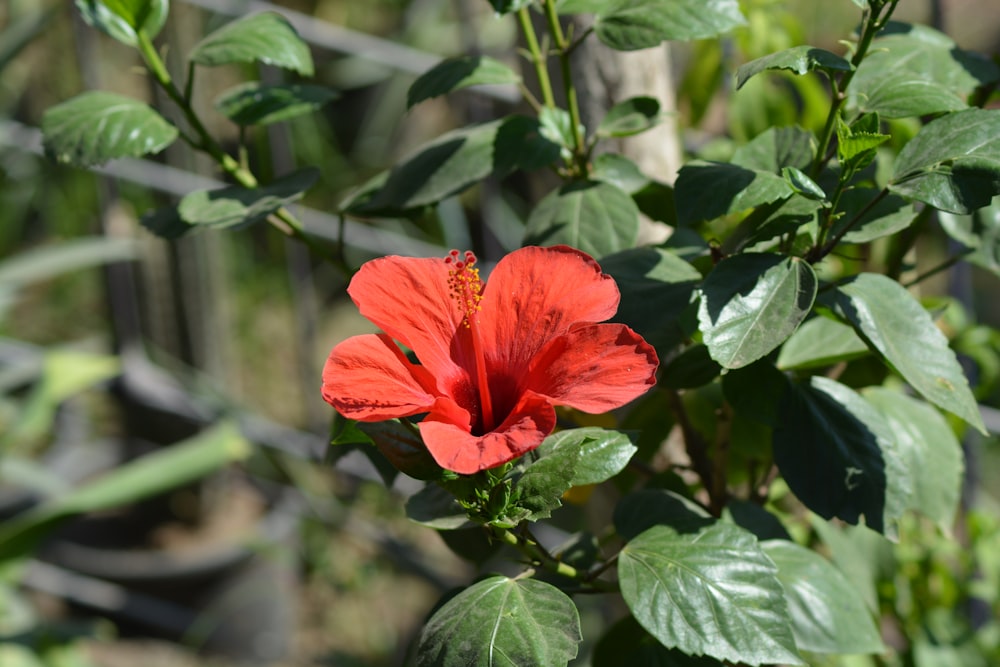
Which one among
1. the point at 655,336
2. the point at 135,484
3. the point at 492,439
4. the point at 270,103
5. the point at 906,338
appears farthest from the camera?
the point at 135,484

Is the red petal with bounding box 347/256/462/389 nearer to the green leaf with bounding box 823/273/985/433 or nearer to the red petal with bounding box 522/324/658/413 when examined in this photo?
the red petal with bounding box 522/324/658/413

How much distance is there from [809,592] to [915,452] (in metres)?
0.19

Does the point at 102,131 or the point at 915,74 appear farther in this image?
the point at 102,131

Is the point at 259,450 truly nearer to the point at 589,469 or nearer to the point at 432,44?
the point at 432,44

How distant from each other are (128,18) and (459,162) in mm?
335

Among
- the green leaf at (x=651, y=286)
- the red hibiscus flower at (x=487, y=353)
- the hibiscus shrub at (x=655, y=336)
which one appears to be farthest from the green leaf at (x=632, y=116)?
the red hibiscus flower at (x=487, y=353)

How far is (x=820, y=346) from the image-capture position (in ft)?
3.04

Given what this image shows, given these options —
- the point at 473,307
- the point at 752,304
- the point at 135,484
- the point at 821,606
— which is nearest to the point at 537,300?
the point at 473,307

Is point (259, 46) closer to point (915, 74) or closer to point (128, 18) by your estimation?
point (128, 18)

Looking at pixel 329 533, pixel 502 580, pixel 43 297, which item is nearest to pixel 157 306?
pixel 329 533

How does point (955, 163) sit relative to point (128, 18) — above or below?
below

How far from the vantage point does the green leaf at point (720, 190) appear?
710 mm

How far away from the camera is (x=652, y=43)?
85cm

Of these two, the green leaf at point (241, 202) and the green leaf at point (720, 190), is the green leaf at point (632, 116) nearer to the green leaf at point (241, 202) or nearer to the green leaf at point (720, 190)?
the green leaf at point (720, 190)
